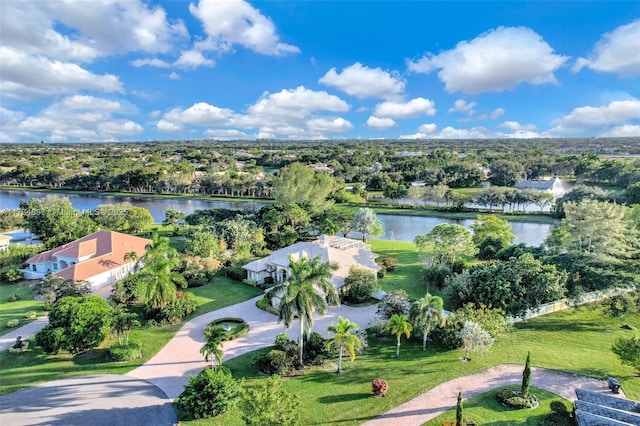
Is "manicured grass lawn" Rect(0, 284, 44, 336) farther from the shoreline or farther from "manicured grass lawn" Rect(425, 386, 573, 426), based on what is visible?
the shoreline

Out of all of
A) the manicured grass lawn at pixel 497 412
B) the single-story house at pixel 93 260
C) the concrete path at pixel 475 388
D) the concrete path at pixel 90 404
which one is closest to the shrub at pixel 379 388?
the concrete path at pixel 475 388

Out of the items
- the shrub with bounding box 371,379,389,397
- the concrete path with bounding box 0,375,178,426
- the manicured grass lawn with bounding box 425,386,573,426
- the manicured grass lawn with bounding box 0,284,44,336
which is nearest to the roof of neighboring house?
the manicured grass lawn with bounding box 0,284,44,336

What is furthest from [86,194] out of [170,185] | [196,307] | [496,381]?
[496,381]

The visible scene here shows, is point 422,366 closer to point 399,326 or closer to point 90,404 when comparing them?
point 399,326

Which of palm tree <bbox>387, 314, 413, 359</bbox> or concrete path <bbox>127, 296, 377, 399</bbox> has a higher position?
palm tree <bbox>387, 314, 413, 359</bbox>

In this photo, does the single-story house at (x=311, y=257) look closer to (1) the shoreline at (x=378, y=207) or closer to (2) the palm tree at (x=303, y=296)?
(2) the palm tree at (x=303, y=296)

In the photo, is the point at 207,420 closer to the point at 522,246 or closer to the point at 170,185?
the point at 522,246

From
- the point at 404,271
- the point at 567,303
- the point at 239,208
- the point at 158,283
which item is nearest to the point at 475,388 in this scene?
the point at 567,303
